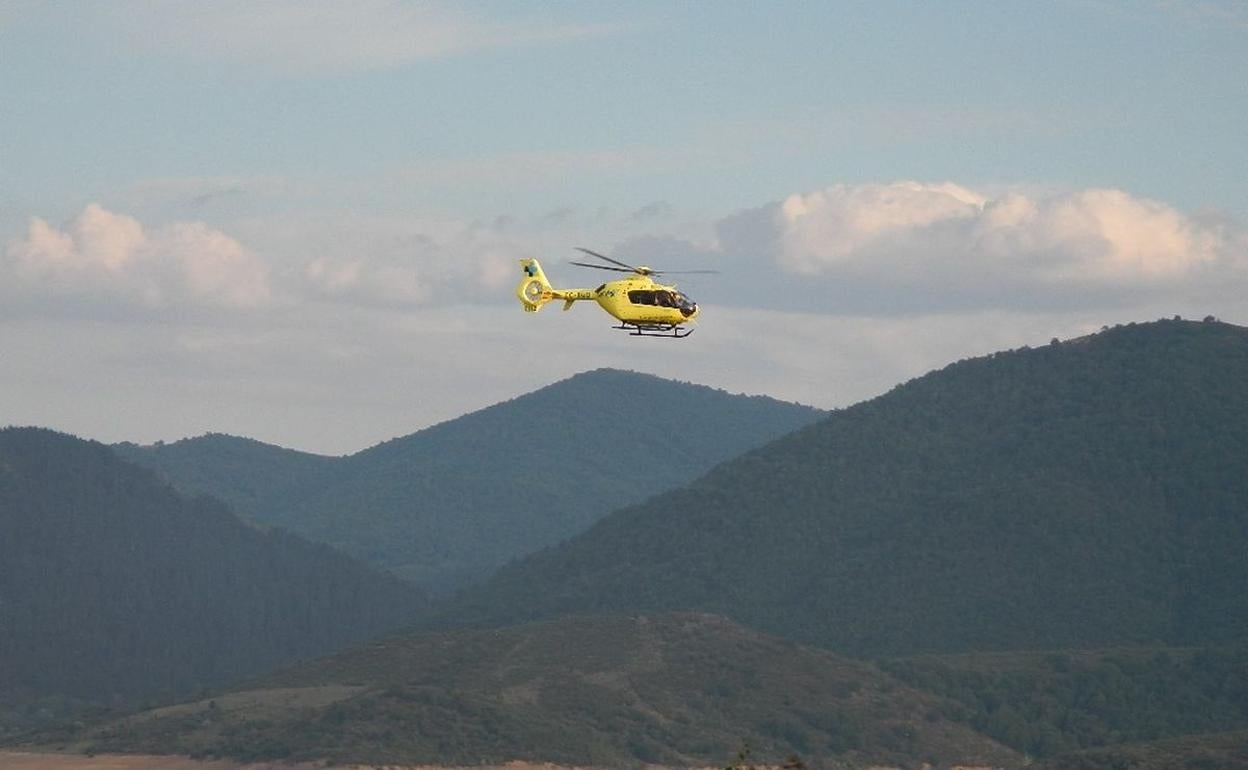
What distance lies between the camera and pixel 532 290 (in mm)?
96312

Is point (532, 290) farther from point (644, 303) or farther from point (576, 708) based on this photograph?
point (576, 708)

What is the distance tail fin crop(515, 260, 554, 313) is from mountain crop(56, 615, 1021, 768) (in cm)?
5054

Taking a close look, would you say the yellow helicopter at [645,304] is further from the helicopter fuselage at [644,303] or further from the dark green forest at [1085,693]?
the dark green forest at [1085,693]

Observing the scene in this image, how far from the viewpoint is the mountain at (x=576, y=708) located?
144 meters

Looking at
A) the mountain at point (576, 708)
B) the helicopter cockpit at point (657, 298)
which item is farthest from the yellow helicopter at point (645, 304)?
the mountain at point (576, 708)

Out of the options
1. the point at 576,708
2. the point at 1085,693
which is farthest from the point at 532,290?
the point at 1085,693

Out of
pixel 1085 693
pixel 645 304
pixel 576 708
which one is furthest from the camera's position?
pixel 1085 693

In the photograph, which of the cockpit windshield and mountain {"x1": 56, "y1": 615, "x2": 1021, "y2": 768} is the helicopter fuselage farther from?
mountain {"x1": 56, "y1": 615, "x2": 1021, "y2": 768}

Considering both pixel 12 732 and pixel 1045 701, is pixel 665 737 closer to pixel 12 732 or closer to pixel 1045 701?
pixel 1045 701

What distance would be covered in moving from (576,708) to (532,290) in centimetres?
6312

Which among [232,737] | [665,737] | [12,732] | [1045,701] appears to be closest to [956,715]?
[1045,701]

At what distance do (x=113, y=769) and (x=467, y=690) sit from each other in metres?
27.0

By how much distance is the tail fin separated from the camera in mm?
95750

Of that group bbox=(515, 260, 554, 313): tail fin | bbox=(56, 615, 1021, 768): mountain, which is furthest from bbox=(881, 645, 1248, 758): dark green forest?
bbox=(515, 260, 554, 313): tail fin
